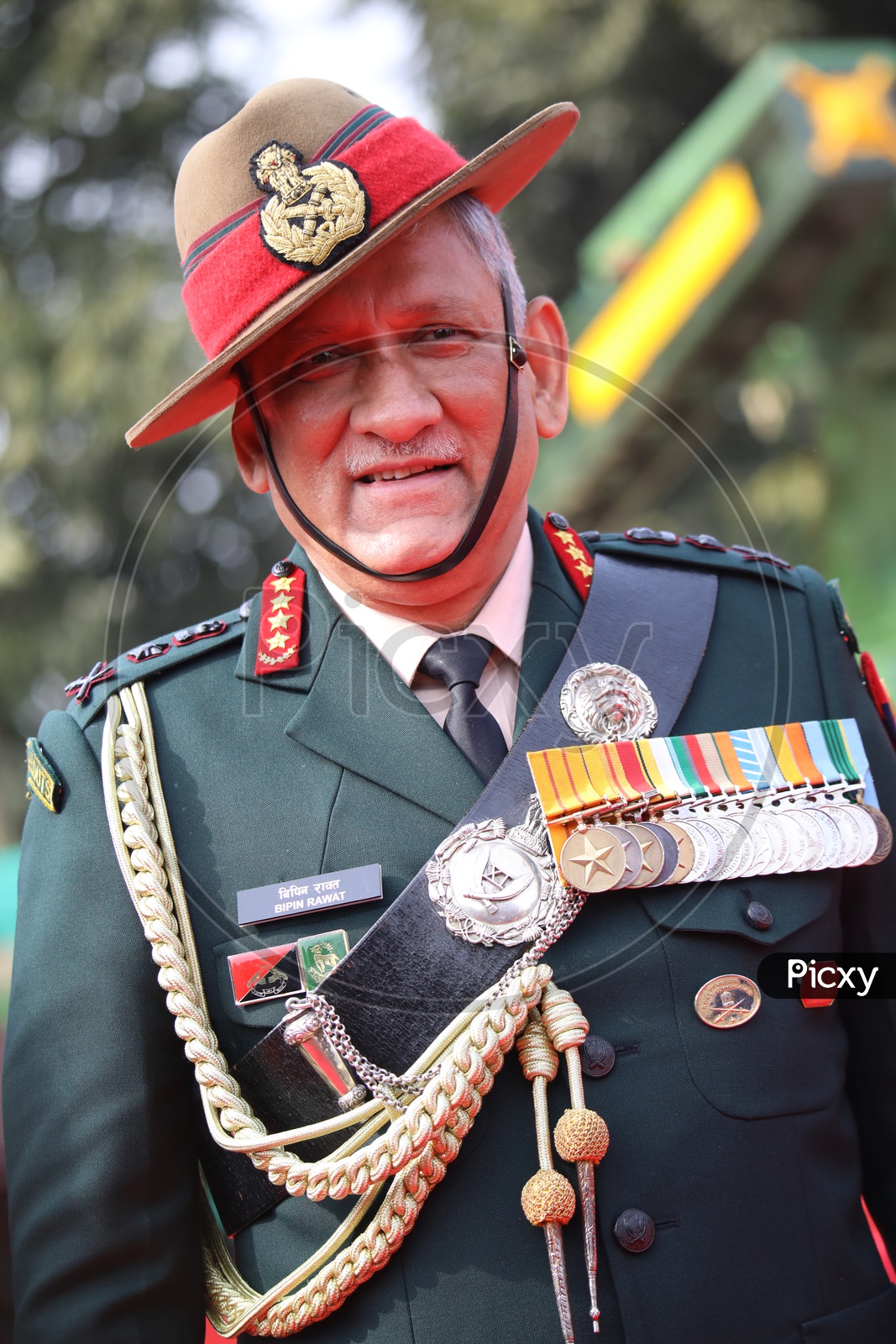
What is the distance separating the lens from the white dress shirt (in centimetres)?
210

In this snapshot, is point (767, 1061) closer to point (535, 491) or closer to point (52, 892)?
point (52, 892)

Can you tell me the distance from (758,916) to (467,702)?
0.58 meters

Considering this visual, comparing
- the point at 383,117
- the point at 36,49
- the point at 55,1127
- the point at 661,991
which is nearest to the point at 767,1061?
the point at 661,991

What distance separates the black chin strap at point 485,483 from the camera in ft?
6.53

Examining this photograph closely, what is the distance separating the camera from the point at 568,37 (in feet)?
33.8

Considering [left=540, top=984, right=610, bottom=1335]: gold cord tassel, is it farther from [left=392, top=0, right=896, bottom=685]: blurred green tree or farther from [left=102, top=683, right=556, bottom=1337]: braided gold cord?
[left=392, top=0, right=896, bottom=685]: blurred green tree

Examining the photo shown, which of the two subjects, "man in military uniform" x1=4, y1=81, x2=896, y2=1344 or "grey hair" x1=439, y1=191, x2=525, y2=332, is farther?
"grey hair" x1=439, y1=191, x2=525, y2=332

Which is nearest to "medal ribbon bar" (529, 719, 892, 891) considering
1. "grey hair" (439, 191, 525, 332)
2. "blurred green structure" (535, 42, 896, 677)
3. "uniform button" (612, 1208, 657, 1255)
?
"uniform button" (612, 1208, 657, 1255)

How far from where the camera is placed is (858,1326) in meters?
1.82

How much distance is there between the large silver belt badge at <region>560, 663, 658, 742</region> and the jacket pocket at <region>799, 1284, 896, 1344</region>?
92 centimetres

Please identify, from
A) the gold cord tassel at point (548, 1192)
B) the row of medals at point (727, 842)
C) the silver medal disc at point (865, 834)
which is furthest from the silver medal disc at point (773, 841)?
the gold cord tassel at point (548, 1192)

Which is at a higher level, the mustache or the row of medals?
the mustache

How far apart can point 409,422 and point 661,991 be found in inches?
38.5

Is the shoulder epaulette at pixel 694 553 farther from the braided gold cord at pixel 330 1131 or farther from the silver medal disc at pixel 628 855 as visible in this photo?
the braided gold cord at pixel 330 1131
